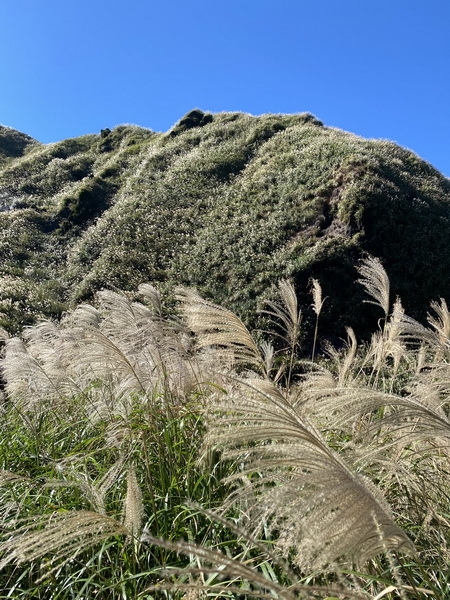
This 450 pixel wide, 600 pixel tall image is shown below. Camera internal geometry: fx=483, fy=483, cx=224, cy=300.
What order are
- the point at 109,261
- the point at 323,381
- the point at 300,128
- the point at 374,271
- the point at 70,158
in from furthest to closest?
the point at 70,158 < the point at 300,128 < the point at 109,261 < the point at 374,271 < the point at 323,381

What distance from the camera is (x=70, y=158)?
4044cm

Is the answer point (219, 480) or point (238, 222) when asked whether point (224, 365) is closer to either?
point (219, 480)

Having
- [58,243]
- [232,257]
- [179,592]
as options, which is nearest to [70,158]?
[58,243]

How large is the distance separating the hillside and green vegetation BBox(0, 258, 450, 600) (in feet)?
41.8

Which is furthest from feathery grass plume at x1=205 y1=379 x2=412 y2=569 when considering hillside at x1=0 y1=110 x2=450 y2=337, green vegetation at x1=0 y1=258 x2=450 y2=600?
hillside at x1=0 y1=110 x2=450 y2=337

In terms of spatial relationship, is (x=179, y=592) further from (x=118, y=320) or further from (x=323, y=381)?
(x=118, y=320)

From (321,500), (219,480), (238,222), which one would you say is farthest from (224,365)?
(238,222)

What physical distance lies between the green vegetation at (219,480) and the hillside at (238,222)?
12.7m

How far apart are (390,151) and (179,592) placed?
96.2 feet

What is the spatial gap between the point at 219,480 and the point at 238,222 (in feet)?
69.8

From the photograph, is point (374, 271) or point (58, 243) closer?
point (374, 271)

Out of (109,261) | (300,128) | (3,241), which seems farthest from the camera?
(300,128)

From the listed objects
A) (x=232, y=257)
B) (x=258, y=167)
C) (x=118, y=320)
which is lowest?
(x=118, y=320)

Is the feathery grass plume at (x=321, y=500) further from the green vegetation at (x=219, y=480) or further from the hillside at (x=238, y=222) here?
the hillside at (x=238, y=222)
